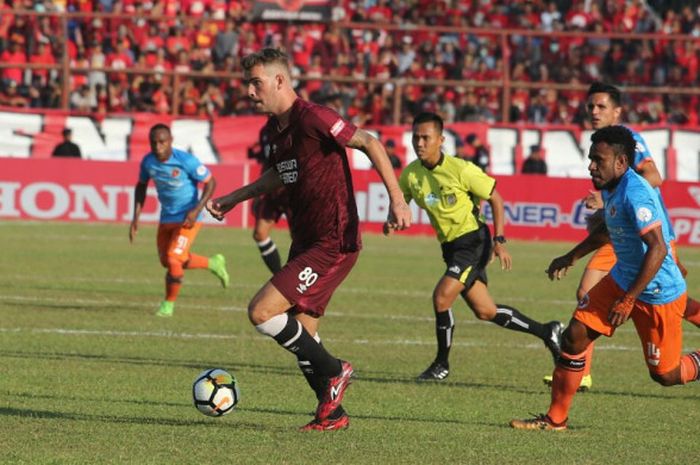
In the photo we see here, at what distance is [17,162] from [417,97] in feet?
31.4

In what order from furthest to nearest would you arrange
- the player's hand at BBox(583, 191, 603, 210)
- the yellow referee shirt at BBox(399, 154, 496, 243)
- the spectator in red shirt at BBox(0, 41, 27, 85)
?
the spectator in red shirt at BBox(0, 41, 27, 85)
the yellow referee shirt at BBox(399, 154, 496, 243)
the player's hand at BBox(583, 191, 603, 210)

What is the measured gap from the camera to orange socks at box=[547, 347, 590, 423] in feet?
27.9

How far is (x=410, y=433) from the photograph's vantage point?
8.35m

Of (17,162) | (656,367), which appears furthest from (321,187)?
(17,162)

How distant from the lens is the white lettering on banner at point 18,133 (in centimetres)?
3008

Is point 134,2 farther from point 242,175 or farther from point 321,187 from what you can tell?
point 321,187

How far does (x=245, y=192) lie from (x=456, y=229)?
3368 millimetres

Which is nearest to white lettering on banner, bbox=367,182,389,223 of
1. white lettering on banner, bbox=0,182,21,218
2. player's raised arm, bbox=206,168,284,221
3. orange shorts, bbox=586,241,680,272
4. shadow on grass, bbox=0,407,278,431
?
white lettering on banner, bbox=0,182,21,218

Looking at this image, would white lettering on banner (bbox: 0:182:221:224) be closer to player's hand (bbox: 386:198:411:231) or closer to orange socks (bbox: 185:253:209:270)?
orange socks (bbox: 185:253:209:270)

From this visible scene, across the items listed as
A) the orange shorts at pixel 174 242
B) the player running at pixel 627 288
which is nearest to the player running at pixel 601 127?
the player running at pixel 627 288

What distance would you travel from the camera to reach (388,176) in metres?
7.83

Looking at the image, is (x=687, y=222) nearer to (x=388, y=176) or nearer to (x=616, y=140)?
(x=616, y=140)

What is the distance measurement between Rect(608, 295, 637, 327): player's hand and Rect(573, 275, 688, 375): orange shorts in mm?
208

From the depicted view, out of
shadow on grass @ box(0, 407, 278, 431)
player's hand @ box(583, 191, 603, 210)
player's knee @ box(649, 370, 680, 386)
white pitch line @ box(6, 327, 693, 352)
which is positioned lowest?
white pitch line @ box(6, 327, 693, 352)
